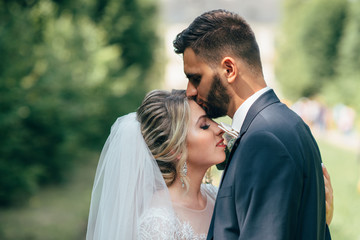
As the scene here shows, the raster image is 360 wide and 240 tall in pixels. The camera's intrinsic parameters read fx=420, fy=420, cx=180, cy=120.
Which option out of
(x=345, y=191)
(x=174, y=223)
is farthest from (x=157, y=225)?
(x=345, y=191)

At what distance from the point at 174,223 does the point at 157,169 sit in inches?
18.1

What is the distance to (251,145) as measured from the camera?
2229 mm

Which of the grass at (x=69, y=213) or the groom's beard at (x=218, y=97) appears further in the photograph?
the grass at (x=69, y=213)

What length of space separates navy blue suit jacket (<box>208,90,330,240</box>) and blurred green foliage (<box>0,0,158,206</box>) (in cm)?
780

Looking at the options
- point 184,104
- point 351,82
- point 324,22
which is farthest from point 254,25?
point 184,104

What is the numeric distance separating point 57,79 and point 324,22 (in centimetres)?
3456

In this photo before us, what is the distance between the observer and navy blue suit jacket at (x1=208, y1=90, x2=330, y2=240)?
2127 mm

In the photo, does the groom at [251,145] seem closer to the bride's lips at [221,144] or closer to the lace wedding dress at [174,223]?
the bride's lips at [221,144]

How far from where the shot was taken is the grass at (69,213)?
28.3 ft

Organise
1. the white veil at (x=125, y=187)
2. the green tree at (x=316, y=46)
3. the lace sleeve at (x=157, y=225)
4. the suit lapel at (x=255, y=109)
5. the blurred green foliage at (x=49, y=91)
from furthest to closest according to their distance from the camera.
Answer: the green tree at (x=316, y=46)
the blurred green foliage at (x=49, y=91)
the white veil at (x=125, y=187)
the lace sleeve at (x=157, y=225)
the suit lapel at (x=255, y=109)

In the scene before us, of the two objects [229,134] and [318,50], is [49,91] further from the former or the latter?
[318,50]

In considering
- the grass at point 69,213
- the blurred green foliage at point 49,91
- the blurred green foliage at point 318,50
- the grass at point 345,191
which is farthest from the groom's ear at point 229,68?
the blurred green foliage at point 318,50

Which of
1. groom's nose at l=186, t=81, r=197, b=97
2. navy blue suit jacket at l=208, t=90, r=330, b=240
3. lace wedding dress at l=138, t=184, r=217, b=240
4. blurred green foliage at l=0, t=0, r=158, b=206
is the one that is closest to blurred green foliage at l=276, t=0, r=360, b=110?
blurred green foliage at l=0, t=0, r=158, b=206

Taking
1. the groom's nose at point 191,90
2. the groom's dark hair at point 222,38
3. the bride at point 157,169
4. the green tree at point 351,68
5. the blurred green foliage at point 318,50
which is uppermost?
the blurred green foliage at point 318,50
